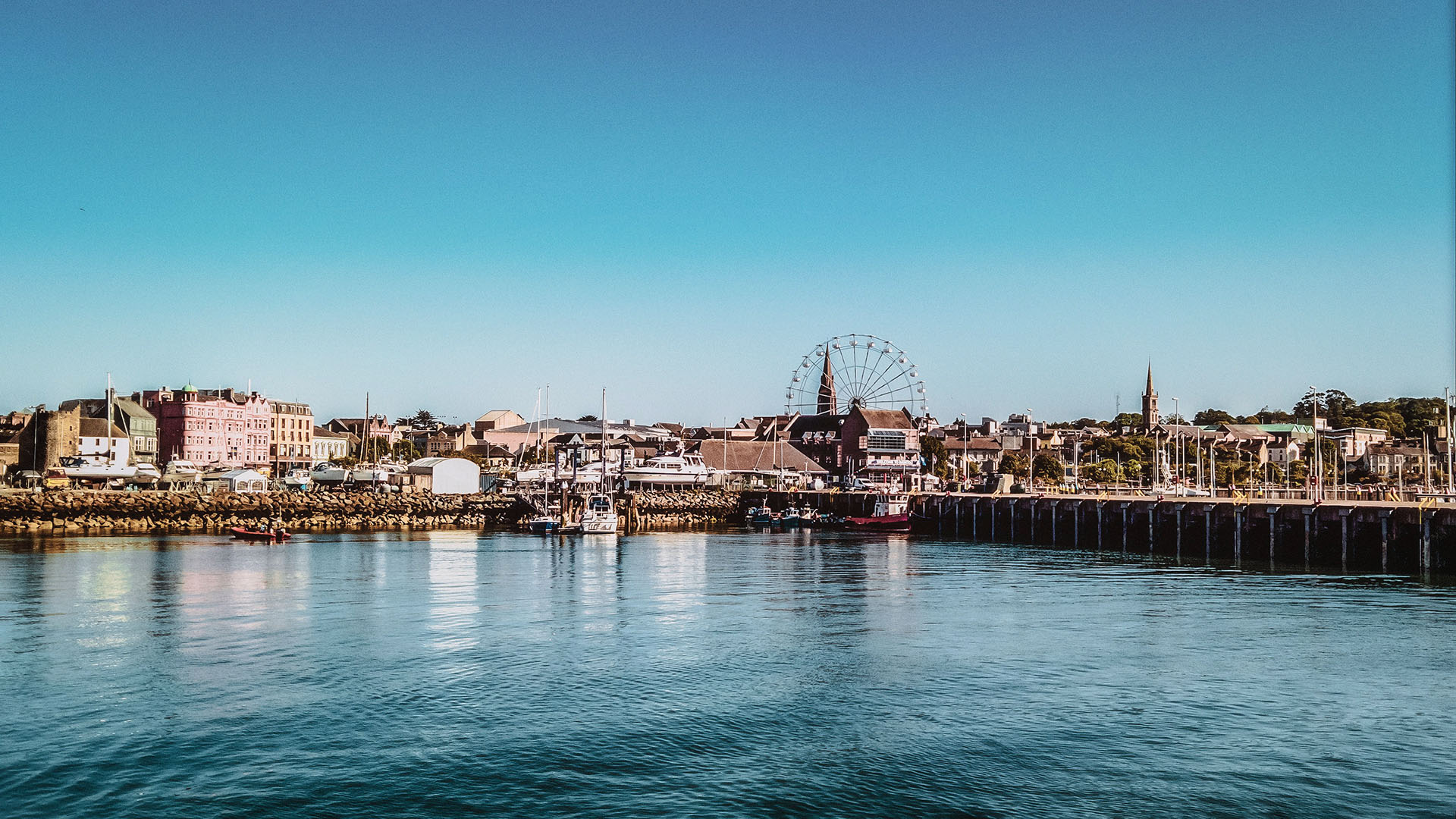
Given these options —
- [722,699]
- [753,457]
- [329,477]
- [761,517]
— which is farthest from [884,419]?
[722,699]

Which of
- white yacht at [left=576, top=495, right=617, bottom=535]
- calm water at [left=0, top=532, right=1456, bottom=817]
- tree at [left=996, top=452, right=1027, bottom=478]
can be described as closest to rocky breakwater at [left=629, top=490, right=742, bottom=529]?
white yacht at [left=576, top=495, right=617, bottom=535]

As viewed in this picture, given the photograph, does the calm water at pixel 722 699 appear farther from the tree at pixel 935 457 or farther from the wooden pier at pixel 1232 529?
the tree at pixel 935 457

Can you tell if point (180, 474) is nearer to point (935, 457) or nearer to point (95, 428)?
point (95, 428)

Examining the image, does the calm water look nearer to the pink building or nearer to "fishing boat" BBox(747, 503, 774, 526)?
"fishing boat" BBox(747, 503, 774, 526)

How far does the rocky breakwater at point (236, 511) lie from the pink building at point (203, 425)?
78258mm

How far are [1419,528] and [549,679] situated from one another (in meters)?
47.7

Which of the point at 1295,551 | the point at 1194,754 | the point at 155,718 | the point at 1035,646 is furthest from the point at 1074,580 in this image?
the point at 155,718

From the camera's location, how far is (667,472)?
461 feet

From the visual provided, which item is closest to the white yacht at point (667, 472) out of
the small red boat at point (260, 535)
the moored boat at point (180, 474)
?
the moored boat at point (180, 474)

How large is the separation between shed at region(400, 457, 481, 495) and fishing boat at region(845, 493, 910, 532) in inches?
1765

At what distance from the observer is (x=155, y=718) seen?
1023 inches

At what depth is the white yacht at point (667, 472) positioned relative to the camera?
5487 inches

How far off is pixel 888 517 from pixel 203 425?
12715cm

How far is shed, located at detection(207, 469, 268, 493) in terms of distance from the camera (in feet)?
373
